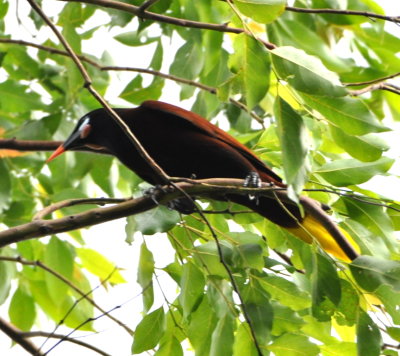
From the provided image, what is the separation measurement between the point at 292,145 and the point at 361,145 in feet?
1.43

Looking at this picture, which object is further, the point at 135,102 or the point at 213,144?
the point at 135,102

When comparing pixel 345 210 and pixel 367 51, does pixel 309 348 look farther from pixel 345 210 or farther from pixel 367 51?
pixel 367 51

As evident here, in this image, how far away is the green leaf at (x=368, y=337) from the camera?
85.3 inches

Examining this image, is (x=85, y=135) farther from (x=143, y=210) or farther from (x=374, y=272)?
(x=374, y=272)

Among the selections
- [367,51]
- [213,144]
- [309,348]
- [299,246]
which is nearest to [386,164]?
Result: [299,246]

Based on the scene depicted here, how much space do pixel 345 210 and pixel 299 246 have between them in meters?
0.24

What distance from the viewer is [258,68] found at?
2.02m

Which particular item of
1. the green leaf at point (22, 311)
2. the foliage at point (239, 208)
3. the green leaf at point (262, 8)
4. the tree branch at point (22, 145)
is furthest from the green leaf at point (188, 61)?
the green leaf at point (262, 8)

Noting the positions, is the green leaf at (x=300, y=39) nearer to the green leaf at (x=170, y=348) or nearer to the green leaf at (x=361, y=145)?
the green leaf at (x=361, y=145)

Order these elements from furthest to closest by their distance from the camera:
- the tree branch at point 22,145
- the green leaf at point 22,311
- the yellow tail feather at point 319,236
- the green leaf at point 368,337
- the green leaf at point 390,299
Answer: the green leaf at point 22,311
the tree branch at point 22,145
the yellow tail feather at point 319,236
the green leaf at point 390,299
the green leaf at point 368,337

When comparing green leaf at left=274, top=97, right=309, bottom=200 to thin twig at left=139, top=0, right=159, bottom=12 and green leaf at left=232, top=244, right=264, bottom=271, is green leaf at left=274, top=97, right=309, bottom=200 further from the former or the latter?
thin twig at left=139, top=0, right=159, bottom=12

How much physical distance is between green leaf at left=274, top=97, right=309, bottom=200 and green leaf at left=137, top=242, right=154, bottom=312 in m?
0.70

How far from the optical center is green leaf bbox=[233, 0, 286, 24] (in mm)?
2039

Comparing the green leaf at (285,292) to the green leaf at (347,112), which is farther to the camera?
the green leaf at (285,292)
